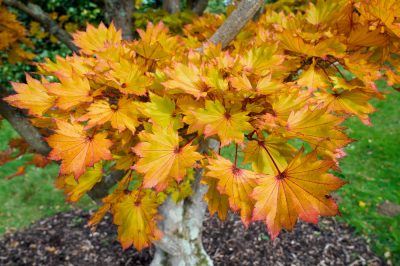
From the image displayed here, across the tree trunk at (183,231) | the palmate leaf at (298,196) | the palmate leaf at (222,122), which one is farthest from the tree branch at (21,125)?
the palmate leaf at (298,196)

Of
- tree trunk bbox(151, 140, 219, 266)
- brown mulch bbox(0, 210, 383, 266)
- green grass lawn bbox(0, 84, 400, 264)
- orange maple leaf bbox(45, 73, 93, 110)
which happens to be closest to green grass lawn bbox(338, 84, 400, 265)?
green grass lawn bbox(0, 84, 400, 264)

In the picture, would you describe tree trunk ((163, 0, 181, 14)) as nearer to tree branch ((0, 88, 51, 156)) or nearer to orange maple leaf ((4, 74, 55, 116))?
tree branch ((0, 88, 51, 156))

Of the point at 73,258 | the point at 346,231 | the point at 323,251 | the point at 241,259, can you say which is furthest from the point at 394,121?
the point at 73,258

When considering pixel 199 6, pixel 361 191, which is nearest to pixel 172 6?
pixel 199 6

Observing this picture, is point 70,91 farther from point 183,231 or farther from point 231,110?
point 183,231

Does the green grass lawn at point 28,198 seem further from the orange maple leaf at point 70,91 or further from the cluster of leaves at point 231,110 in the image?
the orange maple leaf at point 70,91
